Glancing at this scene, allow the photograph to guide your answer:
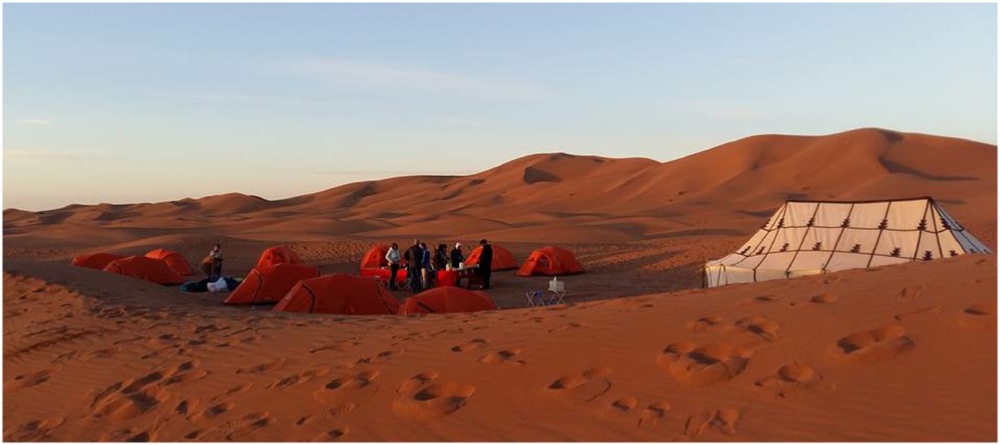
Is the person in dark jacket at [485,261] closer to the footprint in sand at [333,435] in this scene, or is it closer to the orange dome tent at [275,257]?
the orange dome tent at [275,257]

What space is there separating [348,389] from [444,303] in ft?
21.0

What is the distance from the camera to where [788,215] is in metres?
16.2

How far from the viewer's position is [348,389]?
6.09 metres

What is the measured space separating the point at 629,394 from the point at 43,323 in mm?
8982

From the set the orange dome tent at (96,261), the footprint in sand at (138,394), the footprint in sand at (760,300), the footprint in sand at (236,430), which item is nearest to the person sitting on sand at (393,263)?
the orange dome tent at (96,261)

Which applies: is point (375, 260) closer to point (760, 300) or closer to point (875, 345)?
point (760, 300)

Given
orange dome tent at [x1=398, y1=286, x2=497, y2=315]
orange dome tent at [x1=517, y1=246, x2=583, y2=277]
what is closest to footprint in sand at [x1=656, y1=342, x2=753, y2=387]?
orange dome tent at [x1=398, y1=286, x2=497, y2=315]

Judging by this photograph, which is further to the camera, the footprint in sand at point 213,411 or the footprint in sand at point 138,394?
the footprint in sand at point 138,394

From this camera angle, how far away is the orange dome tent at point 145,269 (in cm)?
2103

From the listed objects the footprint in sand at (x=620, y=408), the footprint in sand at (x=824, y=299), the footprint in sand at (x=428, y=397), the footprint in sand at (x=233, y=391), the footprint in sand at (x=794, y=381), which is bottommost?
the footprint in sand at (x=233, y=391)

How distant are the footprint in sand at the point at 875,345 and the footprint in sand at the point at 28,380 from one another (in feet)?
24.0

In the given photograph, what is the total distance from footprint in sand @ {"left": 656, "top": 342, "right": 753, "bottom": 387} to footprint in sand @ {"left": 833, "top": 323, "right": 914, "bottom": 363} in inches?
24.6

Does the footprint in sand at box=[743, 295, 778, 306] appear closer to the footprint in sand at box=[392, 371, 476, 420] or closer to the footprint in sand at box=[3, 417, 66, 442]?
the footprint in sand at box=[392, 371, 476, 420]

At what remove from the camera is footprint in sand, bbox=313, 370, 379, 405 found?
5.95 m
